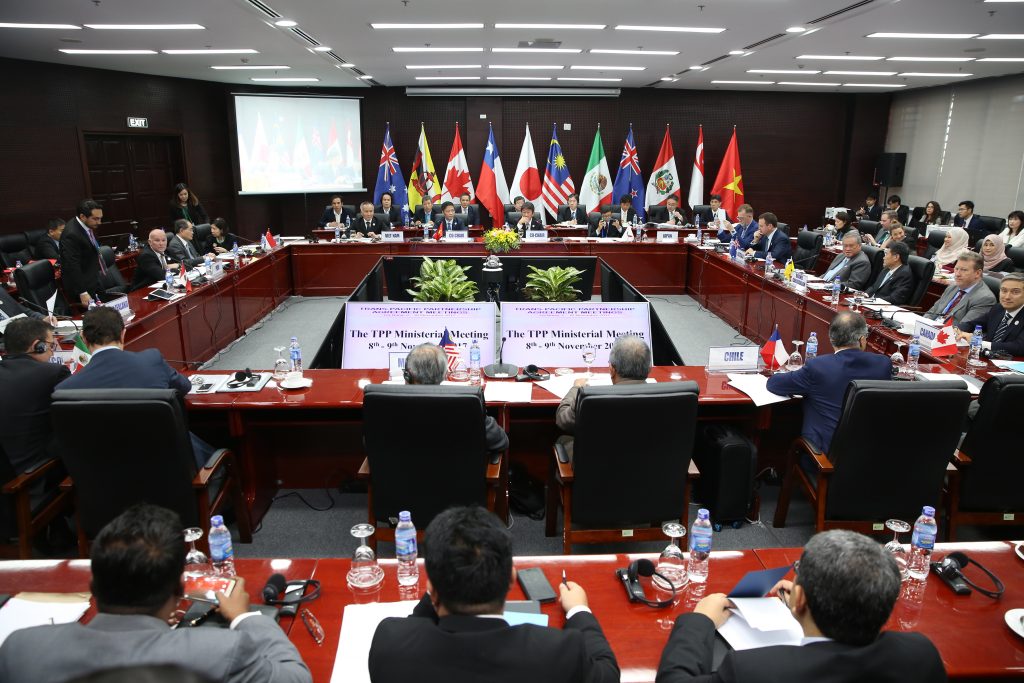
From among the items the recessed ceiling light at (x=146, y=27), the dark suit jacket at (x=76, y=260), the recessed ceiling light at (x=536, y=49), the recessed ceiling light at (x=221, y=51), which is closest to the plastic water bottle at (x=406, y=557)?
the dark suit jacket at (x=76, y=260)

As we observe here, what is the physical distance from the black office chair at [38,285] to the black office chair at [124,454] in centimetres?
322

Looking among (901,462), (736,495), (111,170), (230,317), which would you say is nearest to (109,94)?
(111,170)

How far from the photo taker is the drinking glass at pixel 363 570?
5.90ft

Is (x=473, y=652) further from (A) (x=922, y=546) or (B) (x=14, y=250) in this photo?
(B) (x=14, y=250)

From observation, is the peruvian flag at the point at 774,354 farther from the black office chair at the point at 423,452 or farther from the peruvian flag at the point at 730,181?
the peruvian flag at the point at 730,181

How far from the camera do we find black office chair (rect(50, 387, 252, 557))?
237cm

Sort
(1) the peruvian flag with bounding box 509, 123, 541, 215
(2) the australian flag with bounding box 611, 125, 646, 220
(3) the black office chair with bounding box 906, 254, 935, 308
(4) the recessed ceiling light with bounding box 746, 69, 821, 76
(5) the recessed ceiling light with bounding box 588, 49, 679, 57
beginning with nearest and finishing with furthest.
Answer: (3) the black office chair with bounding box 906, 254, 935, 308 → (5) the recessed ceiling light with bounding box 588, 49, 679, 57 → (4) the recessed ceiling light with bounding box 746, 69, 821, 76 → (1) the peruvian flag with bounding box 509, 123, 541, 215 → (2) the australian flag with bounding box 611, 125, 646, 220

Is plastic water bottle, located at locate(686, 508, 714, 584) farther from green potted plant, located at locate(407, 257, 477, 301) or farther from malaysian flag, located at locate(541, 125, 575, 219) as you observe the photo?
malaysian flag, located at locate(541, 125, 575, 219)

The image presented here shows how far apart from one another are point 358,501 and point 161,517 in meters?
2.33

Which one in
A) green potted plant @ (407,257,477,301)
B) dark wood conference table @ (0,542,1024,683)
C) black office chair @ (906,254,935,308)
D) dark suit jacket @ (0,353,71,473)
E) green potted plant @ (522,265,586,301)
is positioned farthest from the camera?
black office chair @ (906,254,935,308)

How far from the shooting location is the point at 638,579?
1807mm

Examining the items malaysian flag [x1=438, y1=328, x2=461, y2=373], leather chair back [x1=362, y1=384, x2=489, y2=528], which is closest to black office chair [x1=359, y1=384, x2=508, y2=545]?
leather chair back [x1=362, y1=384, x2=489, y2=528]

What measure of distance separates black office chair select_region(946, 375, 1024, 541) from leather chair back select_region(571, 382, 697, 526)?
4.08 feet

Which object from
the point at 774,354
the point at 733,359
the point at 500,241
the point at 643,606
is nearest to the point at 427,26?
the point at 500,241
